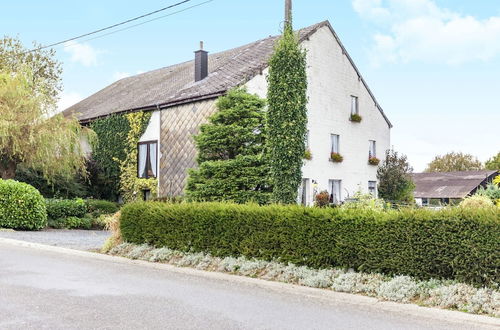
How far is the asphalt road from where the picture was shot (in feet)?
21.4

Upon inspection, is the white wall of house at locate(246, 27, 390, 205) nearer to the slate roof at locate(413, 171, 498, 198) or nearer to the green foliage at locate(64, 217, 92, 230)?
the green foliage at locate(64, 217, 92, 230)

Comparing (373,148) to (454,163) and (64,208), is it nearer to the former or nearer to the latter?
(64,208)

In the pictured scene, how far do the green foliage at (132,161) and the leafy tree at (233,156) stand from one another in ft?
35.9

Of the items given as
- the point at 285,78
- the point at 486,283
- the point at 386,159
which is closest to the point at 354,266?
the point at 486,283

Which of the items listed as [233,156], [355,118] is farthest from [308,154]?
[233,156]

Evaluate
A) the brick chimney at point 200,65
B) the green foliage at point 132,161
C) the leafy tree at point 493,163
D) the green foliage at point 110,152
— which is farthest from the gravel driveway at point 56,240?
the leafy tree at point 493,163

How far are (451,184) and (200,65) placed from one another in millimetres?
40656

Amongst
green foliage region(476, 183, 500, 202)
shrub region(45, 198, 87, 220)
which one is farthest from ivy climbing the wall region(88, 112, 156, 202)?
green foliage region(476, 183, 500, 202)

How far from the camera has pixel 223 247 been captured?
10.5 m

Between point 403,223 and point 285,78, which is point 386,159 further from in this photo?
point 403,223

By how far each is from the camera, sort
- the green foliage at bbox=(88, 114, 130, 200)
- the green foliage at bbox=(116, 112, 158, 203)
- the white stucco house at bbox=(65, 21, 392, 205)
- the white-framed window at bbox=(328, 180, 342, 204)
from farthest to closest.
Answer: the green foliage at bbox=(88, 114, 130, 200) < the white-framed window at bbox=(328, 180, 342, 204) < the green foliage at bbox=(116, 112, 158, 203) < the white stucco house at bbox=(65, 21, 392, 205)

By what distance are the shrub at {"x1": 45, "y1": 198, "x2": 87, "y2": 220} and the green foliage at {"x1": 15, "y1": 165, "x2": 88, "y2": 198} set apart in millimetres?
3164

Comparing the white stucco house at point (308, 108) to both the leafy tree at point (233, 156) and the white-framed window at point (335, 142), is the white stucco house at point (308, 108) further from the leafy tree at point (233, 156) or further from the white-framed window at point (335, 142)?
the leafy tree at point (233, 156)

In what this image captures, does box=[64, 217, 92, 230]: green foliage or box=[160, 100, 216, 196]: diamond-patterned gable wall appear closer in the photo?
box=[64, 217, 92, 230]: green foliage
